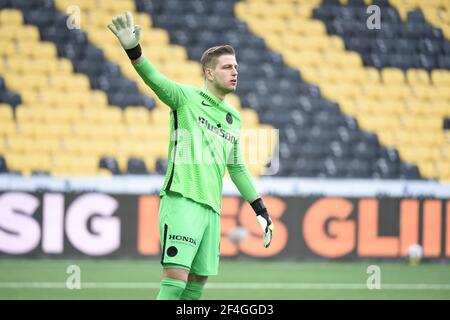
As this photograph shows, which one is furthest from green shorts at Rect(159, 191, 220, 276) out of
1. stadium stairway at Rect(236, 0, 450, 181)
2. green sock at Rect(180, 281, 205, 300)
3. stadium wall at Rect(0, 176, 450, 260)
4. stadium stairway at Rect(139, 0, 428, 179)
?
stadium stairway at Rect(236, 0, 450, 181)

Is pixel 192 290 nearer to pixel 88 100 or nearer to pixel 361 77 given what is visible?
pixel 88 100

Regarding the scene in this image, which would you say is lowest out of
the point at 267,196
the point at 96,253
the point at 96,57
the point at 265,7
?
the point at 96,253

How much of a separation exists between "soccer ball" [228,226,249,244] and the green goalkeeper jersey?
246 inches

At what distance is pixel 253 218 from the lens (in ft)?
38.9

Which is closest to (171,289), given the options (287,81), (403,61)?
(287,81)

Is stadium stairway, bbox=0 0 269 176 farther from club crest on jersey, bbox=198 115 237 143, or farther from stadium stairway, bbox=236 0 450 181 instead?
club crest on jersey, bbox=198 115 237 143

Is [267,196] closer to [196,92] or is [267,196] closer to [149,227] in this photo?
[149,227]

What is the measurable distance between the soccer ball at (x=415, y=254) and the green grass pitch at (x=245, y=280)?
180mm

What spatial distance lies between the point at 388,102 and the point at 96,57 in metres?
4.57

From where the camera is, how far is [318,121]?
13.3m

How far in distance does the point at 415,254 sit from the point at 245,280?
3252 mm

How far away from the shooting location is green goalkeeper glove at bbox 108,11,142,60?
506cm
